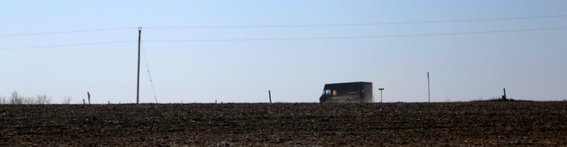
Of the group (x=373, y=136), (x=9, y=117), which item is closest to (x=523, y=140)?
(x=373, y=136)

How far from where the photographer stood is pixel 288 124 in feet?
111

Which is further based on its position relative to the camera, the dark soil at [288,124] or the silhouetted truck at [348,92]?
the silhouetted truck at [348,92]

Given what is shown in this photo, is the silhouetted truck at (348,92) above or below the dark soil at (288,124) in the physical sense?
above

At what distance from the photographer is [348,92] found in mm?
72062

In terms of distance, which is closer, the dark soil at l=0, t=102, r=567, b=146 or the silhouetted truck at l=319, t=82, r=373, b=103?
the dark soil at l=0, t=102, r=567, b=146

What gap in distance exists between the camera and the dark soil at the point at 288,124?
29.3 meters

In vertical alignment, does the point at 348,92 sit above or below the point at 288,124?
above

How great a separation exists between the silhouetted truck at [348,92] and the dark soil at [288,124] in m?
29.3

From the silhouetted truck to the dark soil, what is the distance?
29328 millimetres

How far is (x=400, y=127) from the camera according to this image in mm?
33094

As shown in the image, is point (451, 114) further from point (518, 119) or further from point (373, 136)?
point (373, 136)

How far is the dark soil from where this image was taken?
29281 mm

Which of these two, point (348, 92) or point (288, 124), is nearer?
point (288, 124)

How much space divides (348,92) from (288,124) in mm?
38452
